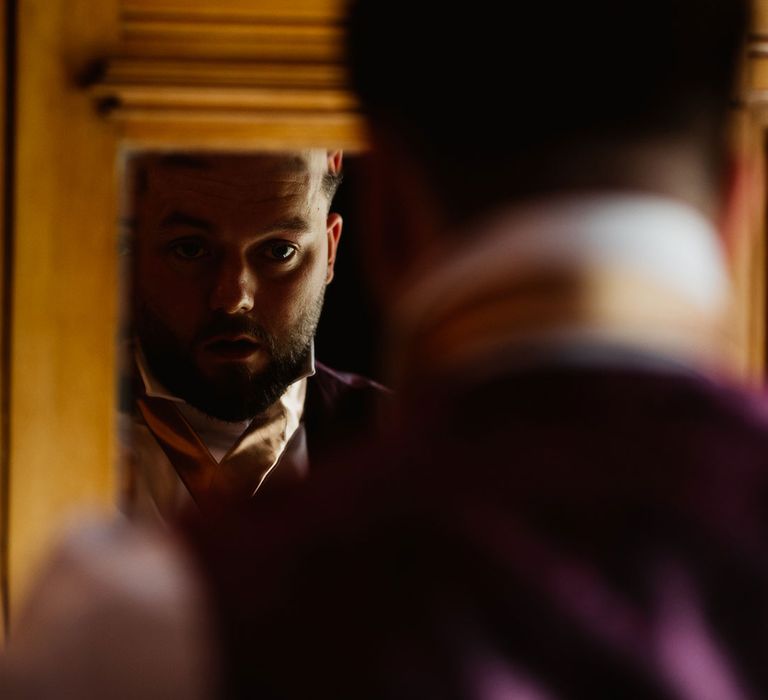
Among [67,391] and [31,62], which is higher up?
[31,62]

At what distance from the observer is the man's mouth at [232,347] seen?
1511 millimetres

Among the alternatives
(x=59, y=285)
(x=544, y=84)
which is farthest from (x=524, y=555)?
(x=59, y=285)

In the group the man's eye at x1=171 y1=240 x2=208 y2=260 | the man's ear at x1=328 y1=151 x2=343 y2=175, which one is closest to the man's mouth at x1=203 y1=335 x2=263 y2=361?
the man's eye at x1=171 y1=240 x2=208 y2=260

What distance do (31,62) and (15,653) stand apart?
118cm

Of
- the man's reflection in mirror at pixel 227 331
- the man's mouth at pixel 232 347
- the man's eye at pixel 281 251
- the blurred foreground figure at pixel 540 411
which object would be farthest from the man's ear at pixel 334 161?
the blurred foreground figure at pixel 540 411

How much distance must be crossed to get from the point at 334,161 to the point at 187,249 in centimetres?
21

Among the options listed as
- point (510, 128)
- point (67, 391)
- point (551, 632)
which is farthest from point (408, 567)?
point (67, 391)

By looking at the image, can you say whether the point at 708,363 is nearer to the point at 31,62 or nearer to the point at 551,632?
the point at 551,632

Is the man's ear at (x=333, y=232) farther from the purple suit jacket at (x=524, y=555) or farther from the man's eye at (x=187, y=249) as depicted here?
the purple suit jacket at (x=524, y=555)

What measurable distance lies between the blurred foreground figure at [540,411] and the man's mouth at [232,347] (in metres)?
1.07

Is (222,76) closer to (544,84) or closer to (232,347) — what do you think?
(232,347)

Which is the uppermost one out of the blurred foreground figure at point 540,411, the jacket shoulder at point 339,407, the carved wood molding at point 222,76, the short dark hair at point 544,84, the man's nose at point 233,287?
the short dark hair at point 544,84

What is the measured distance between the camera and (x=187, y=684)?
36 cm

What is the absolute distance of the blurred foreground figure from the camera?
1.23ft
